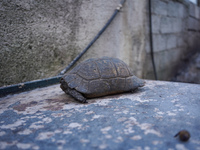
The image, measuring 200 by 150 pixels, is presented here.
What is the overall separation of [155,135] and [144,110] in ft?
1.34

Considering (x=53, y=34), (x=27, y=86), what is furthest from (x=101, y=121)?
(x=53, y=34)

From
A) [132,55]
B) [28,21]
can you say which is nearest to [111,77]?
[28,21]

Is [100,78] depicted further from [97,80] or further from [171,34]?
[171,34]

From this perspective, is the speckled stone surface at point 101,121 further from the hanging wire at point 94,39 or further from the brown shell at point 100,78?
the hanging wire at point 94,39

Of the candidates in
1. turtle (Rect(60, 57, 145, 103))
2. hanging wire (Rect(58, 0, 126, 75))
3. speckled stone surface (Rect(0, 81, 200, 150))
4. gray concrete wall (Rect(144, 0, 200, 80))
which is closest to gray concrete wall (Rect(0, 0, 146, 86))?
hanging wire (Rect(58, 0, 126, 75))

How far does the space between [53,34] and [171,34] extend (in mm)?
3712

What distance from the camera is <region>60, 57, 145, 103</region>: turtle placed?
170 cm

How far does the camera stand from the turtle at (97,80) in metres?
1.70

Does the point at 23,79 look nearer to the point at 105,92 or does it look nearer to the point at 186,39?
the point at 105,92

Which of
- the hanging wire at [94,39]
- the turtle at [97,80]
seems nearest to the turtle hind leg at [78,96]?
the turtle at [97,80]

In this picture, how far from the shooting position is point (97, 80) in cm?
175

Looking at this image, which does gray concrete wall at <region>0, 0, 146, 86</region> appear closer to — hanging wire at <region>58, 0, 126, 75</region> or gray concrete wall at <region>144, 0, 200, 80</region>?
hanging wire at <region>58, 0, 126, 75</region>

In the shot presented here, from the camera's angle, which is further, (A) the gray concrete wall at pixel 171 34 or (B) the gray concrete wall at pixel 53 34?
(A) the gray concrete wall at pixel 171 34

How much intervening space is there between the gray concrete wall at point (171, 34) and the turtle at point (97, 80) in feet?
7.87
